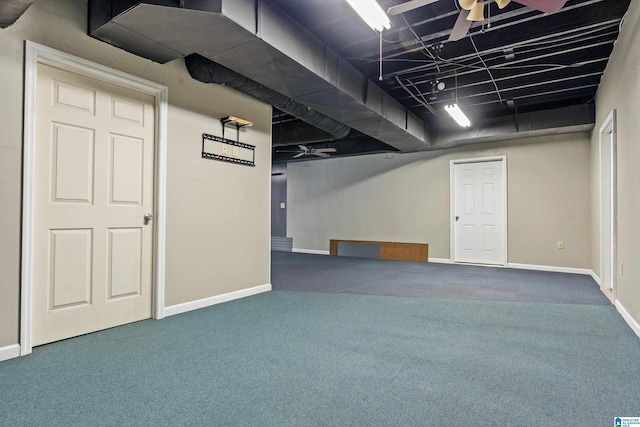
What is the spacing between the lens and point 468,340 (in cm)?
255

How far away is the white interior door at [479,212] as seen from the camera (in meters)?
6.33

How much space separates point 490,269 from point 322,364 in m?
4.81

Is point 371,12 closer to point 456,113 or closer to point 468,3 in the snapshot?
point 468,3

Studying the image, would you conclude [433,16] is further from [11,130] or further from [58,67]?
[11,130]

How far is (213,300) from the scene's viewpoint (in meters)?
3.55

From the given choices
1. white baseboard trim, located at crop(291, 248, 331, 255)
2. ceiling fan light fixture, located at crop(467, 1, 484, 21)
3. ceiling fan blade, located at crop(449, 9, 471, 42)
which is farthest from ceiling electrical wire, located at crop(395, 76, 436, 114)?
white baseboard trim, located at crop(291, 248, 331, 255)

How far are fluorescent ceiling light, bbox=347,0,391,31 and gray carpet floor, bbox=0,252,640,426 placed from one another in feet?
7.26

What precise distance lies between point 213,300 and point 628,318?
3.70 metres

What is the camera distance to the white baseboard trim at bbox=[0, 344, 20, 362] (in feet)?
7.12

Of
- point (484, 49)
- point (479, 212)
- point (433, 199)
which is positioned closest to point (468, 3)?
point (484, 49)

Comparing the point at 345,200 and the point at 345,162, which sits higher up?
the point at 345,162

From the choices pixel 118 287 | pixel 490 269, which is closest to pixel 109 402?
pixel 118 287

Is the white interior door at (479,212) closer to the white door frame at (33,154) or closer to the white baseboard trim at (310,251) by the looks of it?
the white baseboard trim at (310,251)

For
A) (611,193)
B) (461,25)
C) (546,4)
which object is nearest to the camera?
(546,4)
